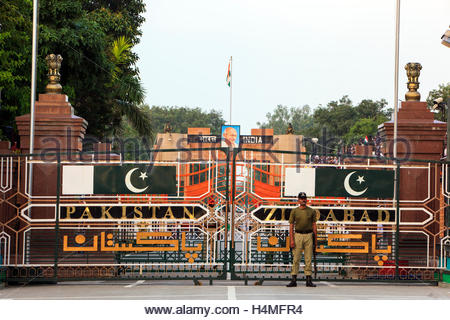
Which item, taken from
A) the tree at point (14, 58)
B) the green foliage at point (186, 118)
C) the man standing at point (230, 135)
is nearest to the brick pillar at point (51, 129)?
the tree at point (14, 58)

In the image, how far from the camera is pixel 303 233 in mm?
13688

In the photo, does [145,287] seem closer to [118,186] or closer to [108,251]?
[108,251]

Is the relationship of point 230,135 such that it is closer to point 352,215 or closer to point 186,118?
point 352,215

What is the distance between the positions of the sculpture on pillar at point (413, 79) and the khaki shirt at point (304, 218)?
13.0ft

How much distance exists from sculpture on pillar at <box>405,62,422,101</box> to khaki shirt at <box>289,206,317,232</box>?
3.97 meters

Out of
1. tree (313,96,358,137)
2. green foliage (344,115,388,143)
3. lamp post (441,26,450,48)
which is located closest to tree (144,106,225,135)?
tree (313,96,358,137)

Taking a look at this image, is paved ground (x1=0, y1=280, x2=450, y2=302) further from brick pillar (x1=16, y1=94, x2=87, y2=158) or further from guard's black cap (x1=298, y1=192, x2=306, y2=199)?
brick pillar (x1=16, y1=94, x2=87, y2=158)

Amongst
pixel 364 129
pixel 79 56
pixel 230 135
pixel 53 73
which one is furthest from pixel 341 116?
pixel 53 73

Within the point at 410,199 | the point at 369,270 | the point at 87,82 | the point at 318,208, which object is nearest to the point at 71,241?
the point at 318,208

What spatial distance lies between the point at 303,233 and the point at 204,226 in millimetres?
2045

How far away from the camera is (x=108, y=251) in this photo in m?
14.0

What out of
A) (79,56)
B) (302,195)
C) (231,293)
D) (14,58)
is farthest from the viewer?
(79,56)

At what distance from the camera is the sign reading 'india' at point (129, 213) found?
14102mm
